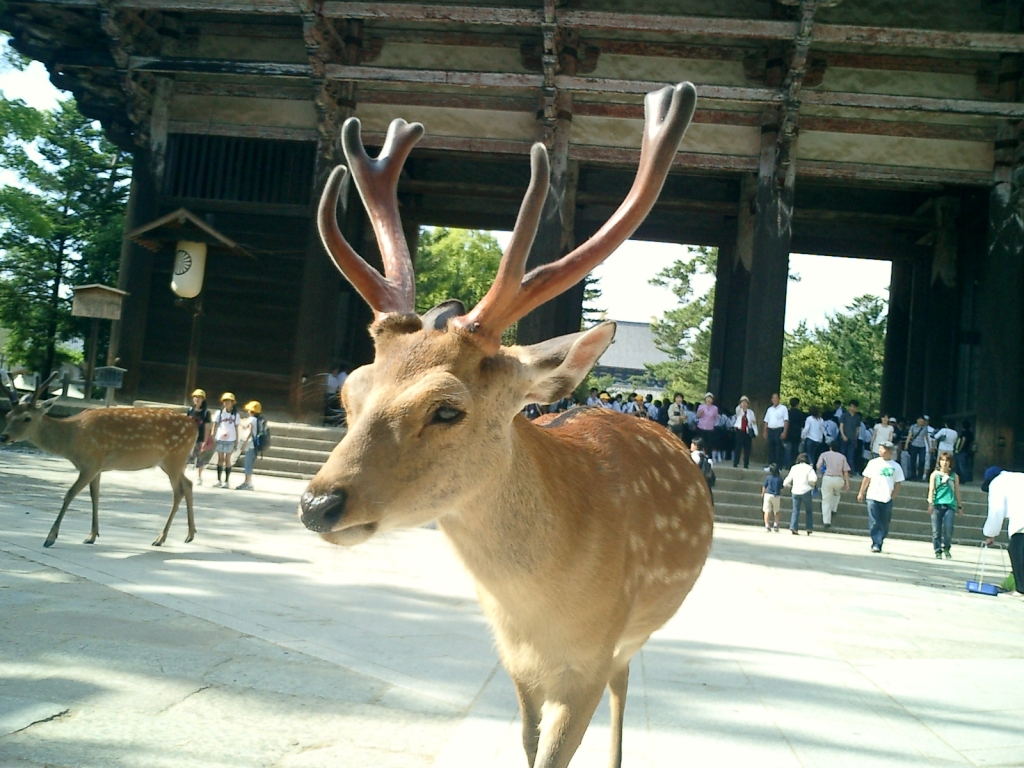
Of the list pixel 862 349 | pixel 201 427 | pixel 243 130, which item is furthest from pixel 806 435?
pixel 862 349

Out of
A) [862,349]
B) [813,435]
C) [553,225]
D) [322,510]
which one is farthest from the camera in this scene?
[862,349]

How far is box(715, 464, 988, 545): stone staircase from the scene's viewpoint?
1420 cm

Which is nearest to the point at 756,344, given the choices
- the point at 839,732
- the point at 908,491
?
the point at 908,491

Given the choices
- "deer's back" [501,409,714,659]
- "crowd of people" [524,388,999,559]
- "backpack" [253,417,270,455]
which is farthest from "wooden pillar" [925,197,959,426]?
"deer's back" [501,409,714,659]

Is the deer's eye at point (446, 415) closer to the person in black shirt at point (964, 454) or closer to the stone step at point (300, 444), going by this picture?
the stone step at point (300, 444)

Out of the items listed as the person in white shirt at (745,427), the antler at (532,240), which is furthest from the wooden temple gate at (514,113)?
the antler at (532,240)

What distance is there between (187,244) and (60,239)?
37.0ft

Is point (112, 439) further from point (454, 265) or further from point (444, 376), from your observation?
point (454, 265)

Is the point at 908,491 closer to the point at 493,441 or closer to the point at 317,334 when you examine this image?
the point at 317,334

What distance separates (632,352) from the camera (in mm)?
74562

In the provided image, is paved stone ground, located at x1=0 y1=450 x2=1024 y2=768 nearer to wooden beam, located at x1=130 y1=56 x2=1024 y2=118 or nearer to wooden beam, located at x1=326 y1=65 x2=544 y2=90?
wooden beam, located at x1=130 y1=56 x2=1024 y2=118

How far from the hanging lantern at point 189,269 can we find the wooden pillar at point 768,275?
9.98 metres

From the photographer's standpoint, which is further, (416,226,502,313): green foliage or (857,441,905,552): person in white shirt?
(416,226,502,313): green foliage

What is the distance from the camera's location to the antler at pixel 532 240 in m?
2.61
